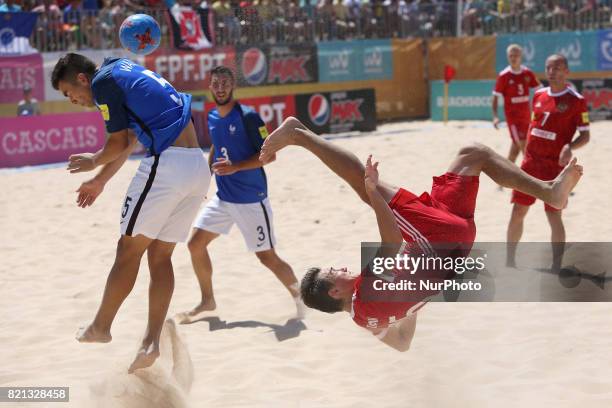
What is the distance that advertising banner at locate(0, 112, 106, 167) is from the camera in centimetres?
1308

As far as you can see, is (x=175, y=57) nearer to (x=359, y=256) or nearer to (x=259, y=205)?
(x=359, y=256)

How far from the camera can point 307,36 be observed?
712 inches

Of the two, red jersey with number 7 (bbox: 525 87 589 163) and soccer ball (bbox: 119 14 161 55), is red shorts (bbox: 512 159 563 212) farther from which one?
soccer ball (bbox: 119 14 161 55)

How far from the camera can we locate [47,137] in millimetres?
13555

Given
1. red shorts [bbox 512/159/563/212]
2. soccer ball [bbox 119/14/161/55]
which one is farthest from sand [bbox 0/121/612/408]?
soccer ball [bbox 119/14/161/55]

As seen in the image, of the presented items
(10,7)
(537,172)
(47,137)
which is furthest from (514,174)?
(10,7)

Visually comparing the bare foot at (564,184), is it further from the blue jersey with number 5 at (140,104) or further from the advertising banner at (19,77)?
the advertising banner at (19,77)

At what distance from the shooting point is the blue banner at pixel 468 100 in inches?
714

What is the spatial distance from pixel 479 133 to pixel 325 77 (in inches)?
162

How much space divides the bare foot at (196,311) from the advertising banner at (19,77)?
340 inches

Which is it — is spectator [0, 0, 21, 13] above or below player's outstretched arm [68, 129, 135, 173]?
above

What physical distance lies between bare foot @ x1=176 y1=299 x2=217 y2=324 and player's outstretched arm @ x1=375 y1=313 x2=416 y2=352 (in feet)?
5.98

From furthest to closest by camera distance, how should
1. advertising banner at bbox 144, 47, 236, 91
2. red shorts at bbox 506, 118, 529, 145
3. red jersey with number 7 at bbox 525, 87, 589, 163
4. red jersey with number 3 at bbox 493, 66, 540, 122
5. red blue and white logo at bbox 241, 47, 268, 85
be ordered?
red blue and white logo at bbox 241, 47, 268, 85, advertising banner at bbox 144, 47, 236, 91, red jersey with number 3 at bbox 493, 66, 540, 122, red shorts at bbox 506, 118, 529, 145, red jersey with number 7 at bbox 525, 87, 589, 163

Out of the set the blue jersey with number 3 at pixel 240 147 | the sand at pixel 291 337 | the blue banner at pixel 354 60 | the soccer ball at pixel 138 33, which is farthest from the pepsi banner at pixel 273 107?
the soccer ball at pixel 138 33
